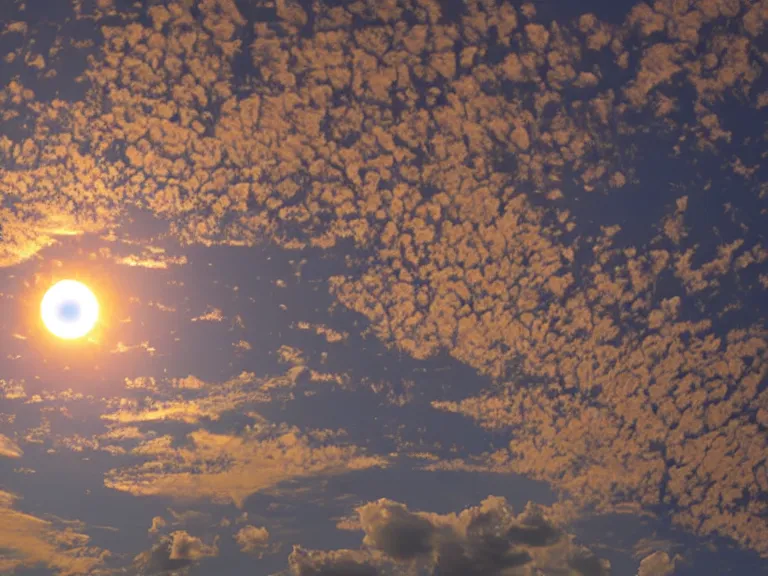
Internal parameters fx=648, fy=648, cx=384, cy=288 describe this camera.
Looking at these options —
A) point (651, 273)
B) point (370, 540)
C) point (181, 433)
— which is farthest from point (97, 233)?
point (370, 540)

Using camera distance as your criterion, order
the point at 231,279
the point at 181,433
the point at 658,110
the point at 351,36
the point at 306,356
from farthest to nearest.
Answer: the point at 181,433 < the point at 306,356 < the point at 231,279 < the point at 658,110 < the point at 351,36

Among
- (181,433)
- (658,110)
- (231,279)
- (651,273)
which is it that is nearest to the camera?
(658,110)

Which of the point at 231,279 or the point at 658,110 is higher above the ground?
the point at 231,279

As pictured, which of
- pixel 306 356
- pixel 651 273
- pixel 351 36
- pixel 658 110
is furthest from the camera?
pixel 306 356

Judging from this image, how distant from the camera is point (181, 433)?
17219 millimetres

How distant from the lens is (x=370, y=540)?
75.2 ft

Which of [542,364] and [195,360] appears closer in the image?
[542,364]

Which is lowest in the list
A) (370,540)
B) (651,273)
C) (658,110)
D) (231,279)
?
(370,540)

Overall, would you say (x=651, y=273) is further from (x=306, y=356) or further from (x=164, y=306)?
(x=164, y=306)

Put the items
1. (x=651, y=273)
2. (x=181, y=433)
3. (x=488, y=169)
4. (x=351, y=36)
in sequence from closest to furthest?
1. (x=351, y=36)
2. (x=488, y=169)
3. (x=651, y=273)
4. (x=181, y=433)

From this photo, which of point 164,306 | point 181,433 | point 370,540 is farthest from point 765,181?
point 370,540

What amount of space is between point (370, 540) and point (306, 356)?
1184 cm

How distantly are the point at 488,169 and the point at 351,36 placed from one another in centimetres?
264

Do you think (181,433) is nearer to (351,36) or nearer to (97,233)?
(97,233)
